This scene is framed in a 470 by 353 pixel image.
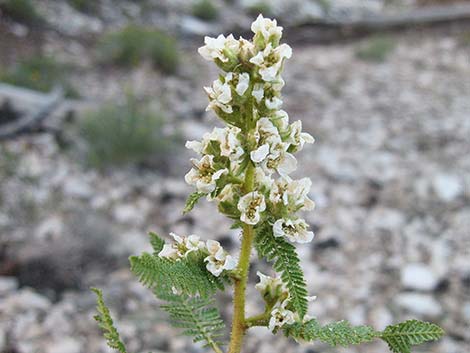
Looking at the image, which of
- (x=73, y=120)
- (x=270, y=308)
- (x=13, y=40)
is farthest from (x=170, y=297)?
(x=13, y=40)

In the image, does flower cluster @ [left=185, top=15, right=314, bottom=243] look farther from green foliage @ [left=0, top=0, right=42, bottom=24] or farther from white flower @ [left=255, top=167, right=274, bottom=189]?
green foliage @ [left=0, top=0, right=42, bottom=24]

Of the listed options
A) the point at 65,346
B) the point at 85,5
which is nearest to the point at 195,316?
the point at 65,346

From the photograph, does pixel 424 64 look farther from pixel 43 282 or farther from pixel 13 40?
pixel 43 282

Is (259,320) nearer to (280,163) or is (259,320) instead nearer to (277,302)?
→ (277,302)

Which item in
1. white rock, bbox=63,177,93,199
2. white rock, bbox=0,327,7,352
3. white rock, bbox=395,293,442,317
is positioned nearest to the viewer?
white rock, bbox=0,327,7,352

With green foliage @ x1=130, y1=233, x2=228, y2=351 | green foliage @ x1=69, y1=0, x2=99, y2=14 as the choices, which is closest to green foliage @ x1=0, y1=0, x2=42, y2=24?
green foliage @ x1=69, y1=0, x2=99, y2=14
